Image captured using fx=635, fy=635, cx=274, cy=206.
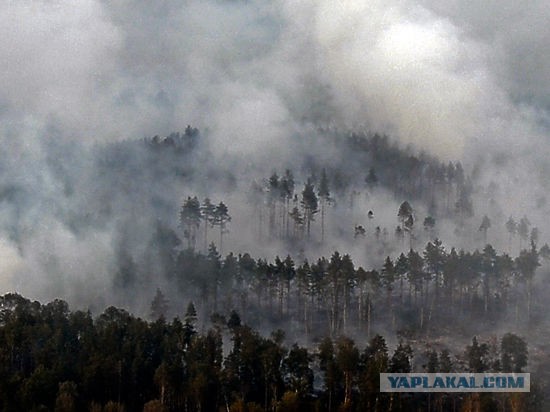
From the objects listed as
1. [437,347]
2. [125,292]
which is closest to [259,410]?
[437,347]

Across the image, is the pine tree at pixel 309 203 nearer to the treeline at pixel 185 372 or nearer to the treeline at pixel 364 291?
the treeline at pixel 364 291

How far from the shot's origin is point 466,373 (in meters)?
79.6

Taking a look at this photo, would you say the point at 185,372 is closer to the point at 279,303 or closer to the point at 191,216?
the point at 279,303

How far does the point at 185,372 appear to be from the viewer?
76062 mm

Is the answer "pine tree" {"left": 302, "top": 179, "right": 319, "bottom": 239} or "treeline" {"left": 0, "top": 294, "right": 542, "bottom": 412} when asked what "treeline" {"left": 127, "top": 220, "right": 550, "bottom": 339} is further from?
"pine tree" {"left": 302, "top": 179, "right": 319, "bottom": 239}

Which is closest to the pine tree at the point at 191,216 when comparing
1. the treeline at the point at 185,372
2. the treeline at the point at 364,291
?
the treeline at the point at 364,291

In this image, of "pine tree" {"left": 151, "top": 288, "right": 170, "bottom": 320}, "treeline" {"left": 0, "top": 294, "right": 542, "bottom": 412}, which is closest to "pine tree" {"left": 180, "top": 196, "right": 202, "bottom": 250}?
"pine tree" {"left": 151, "top": 288, "right": 170, "bottom": 320}

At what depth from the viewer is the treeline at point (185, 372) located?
66562mm

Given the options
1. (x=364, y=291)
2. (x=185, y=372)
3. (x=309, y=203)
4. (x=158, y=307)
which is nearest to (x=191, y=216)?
(x=309, y=203)

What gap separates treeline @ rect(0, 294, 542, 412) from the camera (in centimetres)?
6656

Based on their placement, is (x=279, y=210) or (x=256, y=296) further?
(x=279, y=210)

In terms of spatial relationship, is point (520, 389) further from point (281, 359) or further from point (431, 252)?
point (431, 252)

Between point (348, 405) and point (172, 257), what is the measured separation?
228 ft

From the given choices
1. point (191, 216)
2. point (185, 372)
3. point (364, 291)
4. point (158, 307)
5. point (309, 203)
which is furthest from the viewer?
point (309, 203)
